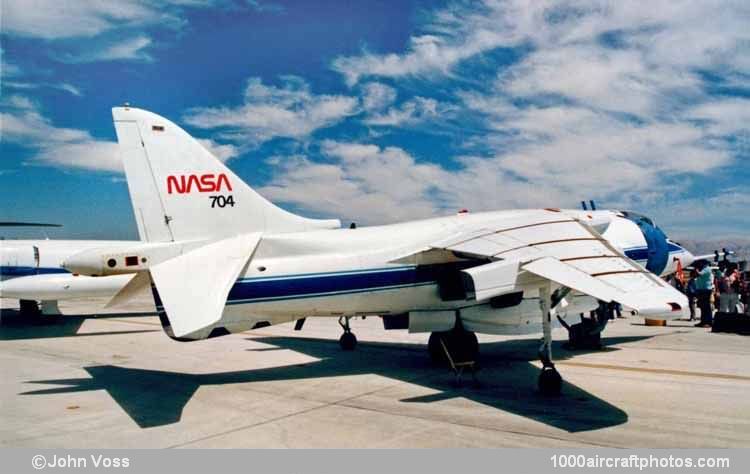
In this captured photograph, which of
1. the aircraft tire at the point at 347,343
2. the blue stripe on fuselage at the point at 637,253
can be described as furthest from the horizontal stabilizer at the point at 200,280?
the blue stripe on fuselage at the point at 637,253

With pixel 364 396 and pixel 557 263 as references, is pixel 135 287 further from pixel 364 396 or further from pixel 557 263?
pixel 557 263

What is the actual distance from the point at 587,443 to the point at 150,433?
20.0 ft

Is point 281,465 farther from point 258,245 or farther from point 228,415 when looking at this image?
point 258,245

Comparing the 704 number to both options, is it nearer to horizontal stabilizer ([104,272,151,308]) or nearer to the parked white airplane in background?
horizontal stabilizer ([104,272,151,308])

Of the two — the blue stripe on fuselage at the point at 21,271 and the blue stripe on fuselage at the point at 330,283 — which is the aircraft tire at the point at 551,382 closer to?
the blue stripe on fuselage at the point at 330,283

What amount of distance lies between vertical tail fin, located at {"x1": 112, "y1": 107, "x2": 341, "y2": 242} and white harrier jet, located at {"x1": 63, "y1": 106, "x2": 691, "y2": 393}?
2 cm

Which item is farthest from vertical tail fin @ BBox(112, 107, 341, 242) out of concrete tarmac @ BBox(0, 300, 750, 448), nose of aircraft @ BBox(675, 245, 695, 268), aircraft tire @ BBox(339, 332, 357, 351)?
nose of aircraft @ BBox(675, 245, 695, 268)

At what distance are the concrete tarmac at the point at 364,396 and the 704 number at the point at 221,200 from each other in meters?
3.71

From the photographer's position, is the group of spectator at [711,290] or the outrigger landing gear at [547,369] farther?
the group of spectator at [711,290]

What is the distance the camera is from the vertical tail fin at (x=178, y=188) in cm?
1175

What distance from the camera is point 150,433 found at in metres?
8.34

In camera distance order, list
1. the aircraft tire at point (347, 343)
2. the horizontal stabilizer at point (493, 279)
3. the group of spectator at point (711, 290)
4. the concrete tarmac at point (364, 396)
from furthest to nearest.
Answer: the group of spectator at point (711, 290), the aircraft tire at point (347, 343), the horizontal stabilizer at point (493, 279), the concrete tarmac at point (364, 396)

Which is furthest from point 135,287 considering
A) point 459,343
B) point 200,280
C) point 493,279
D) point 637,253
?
point 637,253

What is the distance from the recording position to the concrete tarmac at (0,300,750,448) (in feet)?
26.4
